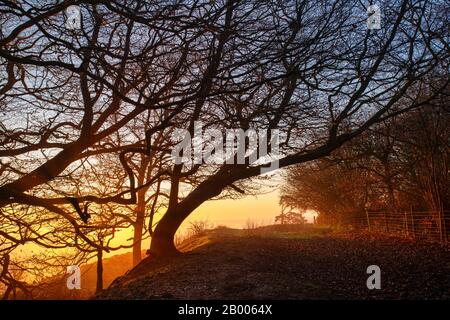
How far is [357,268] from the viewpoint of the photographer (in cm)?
1112

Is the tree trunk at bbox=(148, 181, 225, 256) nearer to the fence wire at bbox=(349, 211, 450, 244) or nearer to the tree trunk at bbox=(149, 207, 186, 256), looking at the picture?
the tree trunk at bbox=(149, 207, 186, 256)

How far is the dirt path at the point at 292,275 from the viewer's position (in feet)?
25.3

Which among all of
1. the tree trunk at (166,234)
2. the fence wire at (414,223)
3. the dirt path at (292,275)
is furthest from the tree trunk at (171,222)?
the fence wire at (414,223)

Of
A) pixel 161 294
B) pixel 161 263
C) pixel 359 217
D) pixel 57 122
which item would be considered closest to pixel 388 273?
pixel 161 294

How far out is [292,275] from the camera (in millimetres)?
9898

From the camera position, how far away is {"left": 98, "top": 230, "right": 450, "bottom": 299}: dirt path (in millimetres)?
7707

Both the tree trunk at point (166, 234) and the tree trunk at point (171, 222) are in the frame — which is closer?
the tree trunk at point (171, 222)

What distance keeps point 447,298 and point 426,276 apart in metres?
1.96

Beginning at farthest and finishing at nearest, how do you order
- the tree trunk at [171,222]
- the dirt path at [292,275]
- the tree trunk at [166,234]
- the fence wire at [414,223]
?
1. the fence wire at [414,223]
2. the tree trunk at [166,234]
3. the tree trunk at [171,222]
4. the dirt path at [292,275]

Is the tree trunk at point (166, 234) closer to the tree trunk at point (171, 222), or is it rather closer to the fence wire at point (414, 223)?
the tree trunk at point (171, 222)

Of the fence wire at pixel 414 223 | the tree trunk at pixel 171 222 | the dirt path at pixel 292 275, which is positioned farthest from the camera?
the fence wire at pixel 414 223

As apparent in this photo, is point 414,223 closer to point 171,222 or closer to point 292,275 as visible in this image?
point 292,275

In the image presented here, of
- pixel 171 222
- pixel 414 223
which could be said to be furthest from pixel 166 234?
pixel 414 223
